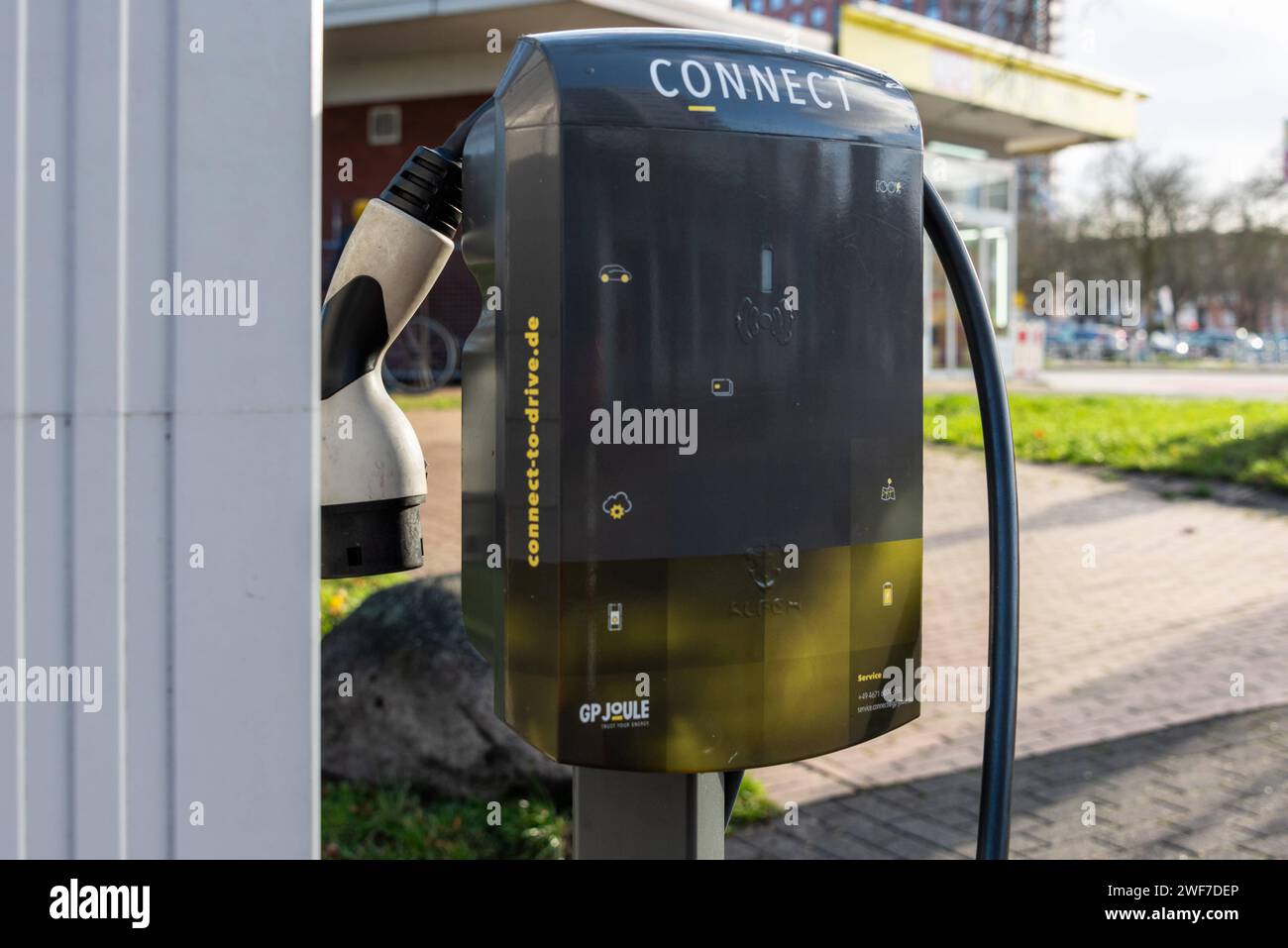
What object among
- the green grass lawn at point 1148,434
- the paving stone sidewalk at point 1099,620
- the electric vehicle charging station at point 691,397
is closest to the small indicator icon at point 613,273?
the electric vehicle charging station at point 691,397

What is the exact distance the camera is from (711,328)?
141 cm

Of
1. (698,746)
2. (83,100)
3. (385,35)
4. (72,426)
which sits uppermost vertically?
(385,35)

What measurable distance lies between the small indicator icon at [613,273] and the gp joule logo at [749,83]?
185 millimetres

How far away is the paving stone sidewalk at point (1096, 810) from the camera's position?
3.74m

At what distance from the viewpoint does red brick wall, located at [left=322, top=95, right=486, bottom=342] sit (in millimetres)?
16312

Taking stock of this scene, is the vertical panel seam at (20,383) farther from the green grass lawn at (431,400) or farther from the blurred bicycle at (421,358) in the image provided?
the blurred bicycle at (421,358)

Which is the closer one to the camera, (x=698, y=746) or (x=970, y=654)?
(x=698, y=746)

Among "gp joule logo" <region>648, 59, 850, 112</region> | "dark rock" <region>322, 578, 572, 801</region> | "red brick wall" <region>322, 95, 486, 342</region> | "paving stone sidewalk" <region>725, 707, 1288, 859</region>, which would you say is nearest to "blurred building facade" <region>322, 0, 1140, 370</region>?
"red brick wall" <region>322, 95, 486, 342</region>

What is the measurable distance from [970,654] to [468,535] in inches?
182

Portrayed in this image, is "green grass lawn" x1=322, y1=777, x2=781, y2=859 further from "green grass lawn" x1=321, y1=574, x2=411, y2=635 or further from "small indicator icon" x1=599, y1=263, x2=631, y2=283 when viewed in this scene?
"small indicator icon" x1=599, y1=263, x2=631, y2=283
